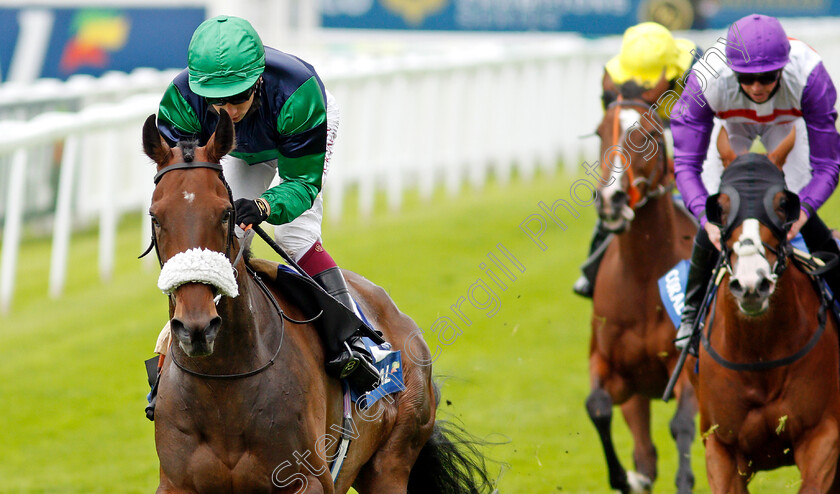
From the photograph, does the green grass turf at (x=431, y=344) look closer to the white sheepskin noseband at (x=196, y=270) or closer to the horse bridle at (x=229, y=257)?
the horse bridle at (x=229, y=257)

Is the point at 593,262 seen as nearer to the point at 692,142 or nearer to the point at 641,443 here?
the point at 641,443

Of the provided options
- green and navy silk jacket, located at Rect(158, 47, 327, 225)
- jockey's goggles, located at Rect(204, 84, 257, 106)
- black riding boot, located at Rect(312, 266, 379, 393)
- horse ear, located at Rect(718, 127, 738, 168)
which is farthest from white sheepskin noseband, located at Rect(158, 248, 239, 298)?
horse ear, located at Rect(718, 127, 738, 168)

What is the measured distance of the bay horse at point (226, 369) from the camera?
3428 mm

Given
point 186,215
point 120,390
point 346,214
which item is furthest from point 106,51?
point 186,215

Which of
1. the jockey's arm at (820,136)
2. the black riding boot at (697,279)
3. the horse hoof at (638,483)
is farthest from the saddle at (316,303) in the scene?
the horse hoof at (638,483)

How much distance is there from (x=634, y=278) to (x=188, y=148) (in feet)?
10.3

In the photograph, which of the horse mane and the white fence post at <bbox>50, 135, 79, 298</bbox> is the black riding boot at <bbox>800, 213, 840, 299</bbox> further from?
the white fence post at <bbox>50, 135, 79, 298</bbox>

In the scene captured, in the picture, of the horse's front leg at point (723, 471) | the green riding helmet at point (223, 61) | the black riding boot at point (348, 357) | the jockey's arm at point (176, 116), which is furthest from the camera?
the horse's front leg at point (723, 471)

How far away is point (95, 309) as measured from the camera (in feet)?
34.0

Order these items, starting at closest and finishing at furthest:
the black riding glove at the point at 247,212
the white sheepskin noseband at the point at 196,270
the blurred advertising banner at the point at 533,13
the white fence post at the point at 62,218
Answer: the white sheepskin noseband at the point at 196,270
the black riding glove at the point at 247,212
the white fence post at the point at 62,218
the blurred advertising banner at the point at 533,13

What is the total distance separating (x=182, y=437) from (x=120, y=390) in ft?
17.1

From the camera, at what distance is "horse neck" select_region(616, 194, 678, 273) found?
619 cm

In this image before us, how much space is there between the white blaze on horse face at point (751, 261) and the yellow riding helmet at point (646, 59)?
2.16 m

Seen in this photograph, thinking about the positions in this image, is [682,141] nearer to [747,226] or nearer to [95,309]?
[747,226]
